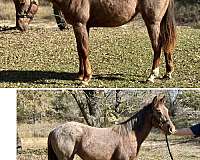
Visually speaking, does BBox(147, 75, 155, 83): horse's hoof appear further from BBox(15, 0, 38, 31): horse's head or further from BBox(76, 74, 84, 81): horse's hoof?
BBox(15, 0, 38, 31): horse's head

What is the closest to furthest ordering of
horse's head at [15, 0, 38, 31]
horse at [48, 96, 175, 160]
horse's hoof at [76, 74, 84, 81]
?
1. horse at [48, 96, 175, 160]
2. horse's hoof at [76, 74, 84, 81]
3. horse's head at [15, 0, 38, 31]

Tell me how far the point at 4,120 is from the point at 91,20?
2.91 ft

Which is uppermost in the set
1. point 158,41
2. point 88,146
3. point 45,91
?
point 158,41

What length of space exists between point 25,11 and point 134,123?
3.82 feet

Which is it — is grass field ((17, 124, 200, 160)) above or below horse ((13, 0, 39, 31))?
below

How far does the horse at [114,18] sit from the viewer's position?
3270mm

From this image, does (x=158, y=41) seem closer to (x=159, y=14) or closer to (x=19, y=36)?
(x=159, y=14)

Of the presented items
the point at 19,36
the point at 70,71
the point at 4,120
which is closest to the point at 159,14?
the point at 70,71

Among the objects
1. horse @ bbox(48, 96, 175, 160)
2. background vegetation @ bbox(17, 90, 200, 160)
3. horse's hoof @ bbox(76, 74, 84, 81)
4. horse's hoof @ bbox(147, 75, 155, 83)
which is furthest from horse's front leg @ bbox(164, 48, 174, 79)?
horse's hoof @ bbox(76, 74, 84, 81)

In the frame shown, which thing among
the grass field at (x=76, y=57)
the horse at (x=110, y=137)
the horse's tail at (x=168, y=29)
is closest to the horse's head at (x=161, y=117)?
the horse at (x=110, y=137)

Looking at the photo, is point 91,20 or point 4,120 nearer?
point 4,120

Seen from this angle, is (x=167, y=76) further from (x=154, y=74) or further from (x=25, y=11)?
(x=25, y=11)

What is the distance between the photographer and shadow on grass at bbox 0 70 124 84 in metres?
3.38

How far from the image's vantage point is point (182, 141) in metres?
3.09
